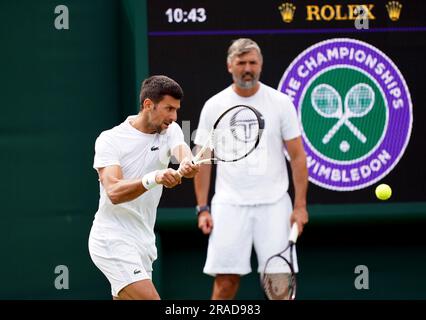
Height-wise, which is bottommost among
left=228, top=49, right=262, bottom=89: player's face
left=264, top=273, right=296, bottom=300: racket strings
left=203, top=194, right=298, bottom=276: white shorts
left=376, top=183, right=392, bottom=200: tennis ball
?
left=264, top=273, right=296, bottom=300: racket strings

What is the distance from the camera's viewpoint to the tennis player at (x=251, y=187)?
8.98 meters

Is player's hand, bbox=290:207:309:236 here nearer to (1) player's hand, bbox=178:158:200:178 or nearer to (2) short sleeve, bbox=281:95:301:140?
(2) short sleeve, bbox=281:95:301:140

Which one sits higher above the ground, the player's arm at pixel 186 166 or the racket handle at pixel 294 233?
the player's arm at pixel 186 166

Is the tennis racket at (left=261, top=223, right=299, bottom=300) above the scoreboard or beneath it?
beneath

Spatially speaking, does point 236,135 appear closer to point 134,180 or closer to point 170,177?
point 134,180

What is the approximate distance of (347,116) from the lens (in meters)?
9.50

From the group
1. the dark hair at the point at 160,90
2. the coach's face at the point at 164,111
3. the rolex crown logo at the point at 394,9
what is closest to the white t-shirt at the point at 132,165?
the coach's face at the point at 164,111

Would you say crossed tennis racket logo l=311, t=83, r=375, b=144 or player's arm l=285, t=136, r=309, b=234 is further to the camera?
crossed tennis racket logo l=311, t=83, r=375, b=144

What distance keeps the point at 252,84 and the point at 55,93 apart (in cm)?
115

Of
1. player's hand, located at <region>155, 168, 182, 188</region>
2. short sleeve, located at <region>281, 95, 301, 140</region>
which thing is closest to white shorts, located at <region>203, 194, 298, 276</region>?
short sleeve, located at <region>281, 95, 301, 140</region>

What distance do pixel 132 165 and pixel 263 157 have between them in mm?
1566

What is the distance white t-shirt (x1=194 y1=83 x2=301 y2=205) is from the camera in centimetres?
902

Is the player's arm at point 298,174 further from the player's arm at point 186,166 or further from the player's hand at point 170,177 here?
the player's hand at point 170,177
